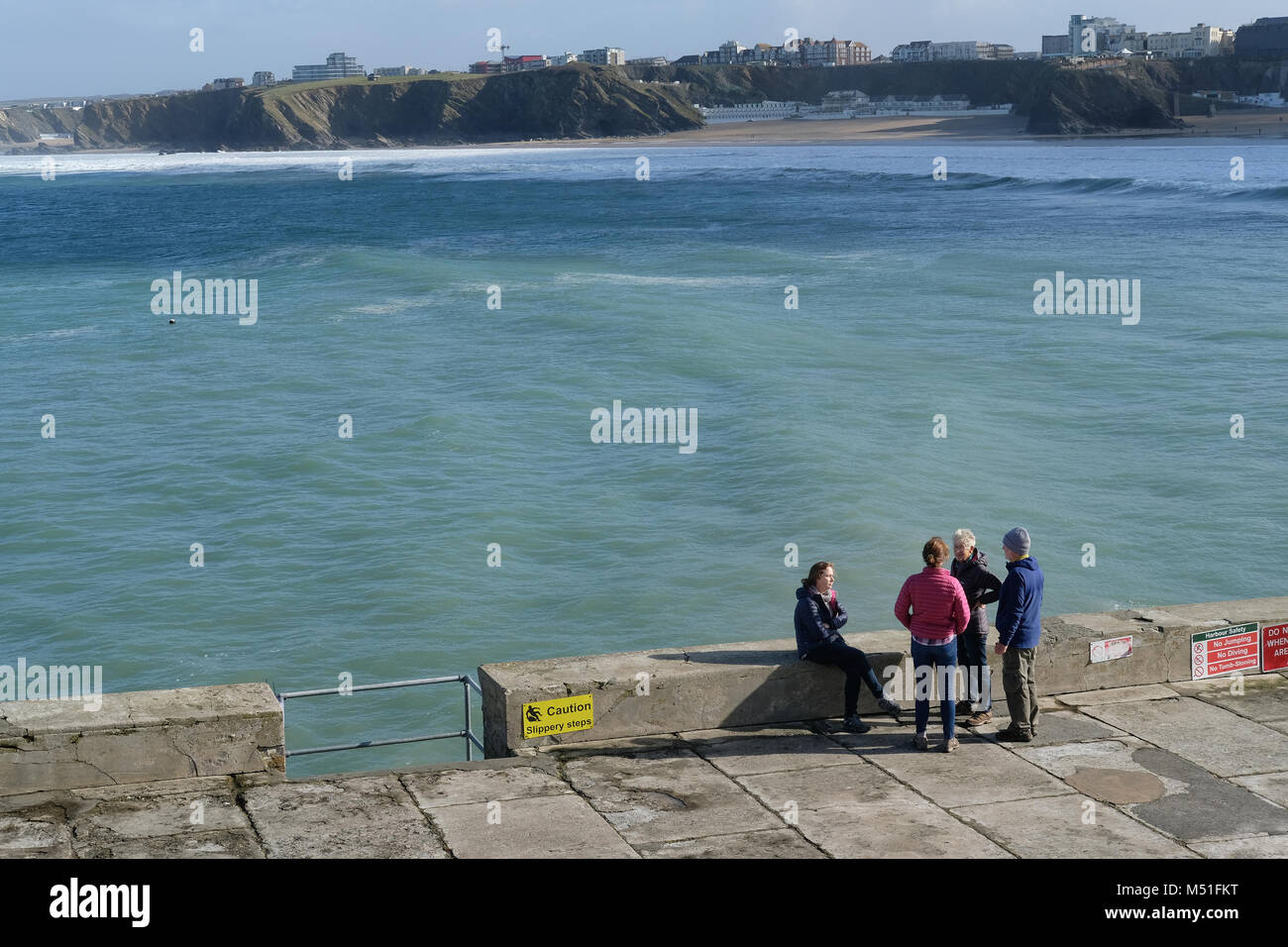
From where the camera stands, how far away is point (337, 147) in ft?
650

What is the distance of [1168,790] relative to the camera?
8062 millimetres

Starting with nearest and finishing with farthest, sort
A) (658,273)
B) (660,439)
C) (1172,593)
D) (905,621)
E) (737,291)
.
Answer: (905,621), (1172,593), (660,439), (737,291), (658,273)

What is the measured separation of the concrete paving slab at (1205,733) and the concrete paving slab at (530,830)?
3.75 m

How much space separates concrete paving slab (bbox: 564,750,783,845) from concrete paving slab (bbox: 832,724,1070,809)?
1.04 meters

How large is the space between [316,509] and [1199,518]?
1289 cm

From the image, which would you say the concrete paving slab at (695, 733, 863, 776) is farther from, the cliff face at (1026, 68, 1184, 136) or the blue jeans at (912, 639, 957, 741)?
the cliff face at (1026, 68, 1184, 136)

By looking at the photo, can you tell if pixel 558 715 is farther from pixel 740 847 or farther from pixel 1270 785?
pixel 1270 785

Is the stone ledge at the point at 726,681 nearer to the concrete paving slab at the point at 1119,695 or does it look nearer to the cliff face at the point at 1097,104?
the concrete paving slab at the point at 1119,695

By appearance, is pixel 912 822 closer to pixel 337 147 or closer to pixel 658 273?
pixel 658 273

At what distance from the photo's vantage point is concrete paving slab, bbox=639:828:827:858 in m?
7.25

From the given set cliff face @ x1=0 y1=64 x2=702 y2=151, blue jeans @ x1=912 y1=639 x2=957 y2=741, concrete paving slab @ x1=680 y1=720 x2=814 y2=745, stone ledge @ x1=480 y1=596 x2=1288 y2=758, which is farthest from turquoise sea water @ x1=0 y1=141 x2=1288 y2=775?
cliff face @ x1=0 y1=64 x2=702 y2=151

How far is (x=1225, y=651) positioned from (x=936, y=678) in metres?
2.60

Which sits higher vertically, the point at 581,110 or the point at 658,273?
the point at 581,110
